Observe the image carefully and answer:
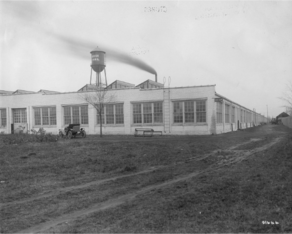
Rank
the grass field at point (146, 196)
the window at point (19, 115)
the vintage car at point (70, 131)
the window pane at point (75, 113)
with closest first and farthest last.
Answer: the grass field at point (146, 196)
the vintage car at point (70, 131)
the window pane at point (75, 113)
the window at point (19, 115)

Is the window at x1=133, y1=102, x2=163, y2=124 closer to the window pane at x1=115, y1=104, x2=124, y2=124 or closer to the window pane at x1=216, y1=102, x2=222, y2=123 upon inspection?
the window pane at x1=115, y1=104, x2=124, y2=124

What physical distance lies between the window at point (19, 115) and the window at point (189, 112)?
19.7 m

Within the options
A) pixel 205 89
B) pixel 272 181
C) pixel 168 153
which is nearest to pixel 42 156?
pixel 168 153

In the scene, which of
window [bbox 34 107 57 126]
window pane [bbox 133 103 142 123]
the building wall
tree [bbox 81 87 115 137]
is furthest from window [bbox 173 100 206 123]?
window [bbox 34 107 57 126]

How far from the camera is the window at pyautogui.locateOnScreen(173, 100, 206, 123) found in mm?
27047

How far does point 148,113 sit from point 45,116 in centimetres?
1342

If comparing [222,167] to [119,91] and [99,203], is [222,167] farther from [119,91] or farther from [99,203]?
[119,91]

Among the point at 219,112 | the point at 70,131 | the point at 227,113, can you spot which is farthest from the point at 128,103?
the point at 227,113

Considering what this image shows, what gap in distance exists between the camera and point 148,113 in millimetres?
29031

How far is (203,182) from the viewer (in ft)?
24.2

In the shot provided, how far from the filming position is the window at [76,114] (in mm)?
32062

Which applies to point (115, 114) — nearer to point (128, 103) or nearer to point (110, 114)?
point (110, 114)

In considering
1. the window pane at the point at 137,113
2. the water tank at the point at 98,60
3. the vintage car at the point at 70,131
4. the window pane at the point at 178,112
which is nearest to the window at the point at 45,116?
the water tank at the point at 98,60

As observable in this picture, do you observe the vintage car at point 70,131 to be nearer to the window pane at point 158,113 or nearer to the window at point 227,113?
the window pane at point 158,113
